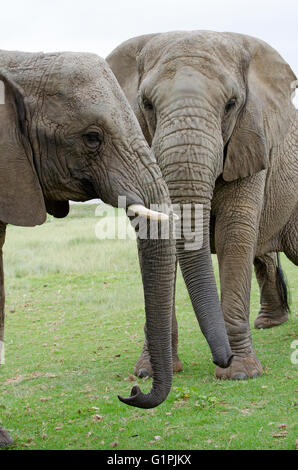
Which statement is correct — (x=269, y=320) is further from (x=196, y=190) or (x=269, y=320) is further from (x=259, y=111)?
(x=196, y=190)

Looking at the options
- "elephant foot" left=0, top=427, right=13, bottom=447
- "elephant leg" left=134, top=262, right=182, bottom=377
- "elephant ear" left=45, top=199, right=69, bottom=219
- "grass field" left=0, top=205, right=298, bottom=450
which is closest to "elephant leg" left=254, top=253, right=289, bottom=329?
"grass field" left=0, top=205, right=298, bottom=450

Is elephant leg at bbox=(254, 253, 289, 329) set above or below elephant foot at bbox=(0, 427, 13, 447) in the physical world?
below

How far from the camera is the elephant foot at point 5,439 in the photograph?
6.01 metres

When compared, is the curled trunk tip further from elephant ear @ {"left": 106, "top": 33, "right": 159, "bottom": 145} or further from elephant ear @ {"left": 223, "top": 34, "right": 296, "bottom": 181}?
elephant ear @ {"left": 106, "top": 33, "right": 159, "bottom": 145}

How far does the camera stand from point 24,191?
17.2 feet

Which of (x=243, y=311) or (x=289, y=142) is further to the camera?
(x=289, y=142)

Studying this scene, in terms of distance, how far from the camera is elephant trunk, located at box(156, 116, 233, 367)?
23.0 feet

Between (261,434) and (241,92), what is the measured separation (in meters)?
3.11

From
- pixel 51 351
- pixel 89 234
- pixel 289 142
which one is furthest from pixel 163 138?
pixel 89 234

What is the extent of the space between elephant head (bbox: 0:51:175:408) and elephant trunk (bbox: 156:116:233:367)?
1752mm

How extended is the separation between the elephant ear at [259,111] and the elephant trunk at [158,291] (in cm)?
272

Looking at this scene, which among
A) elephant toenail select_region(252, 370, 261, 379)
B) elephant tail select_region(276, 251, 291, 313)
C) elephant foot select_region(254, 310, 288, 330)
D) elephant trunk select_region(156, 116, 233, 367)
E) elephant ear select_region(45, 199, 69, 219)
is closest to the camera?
elephant ear select_region(45, 199, 69, 219)
